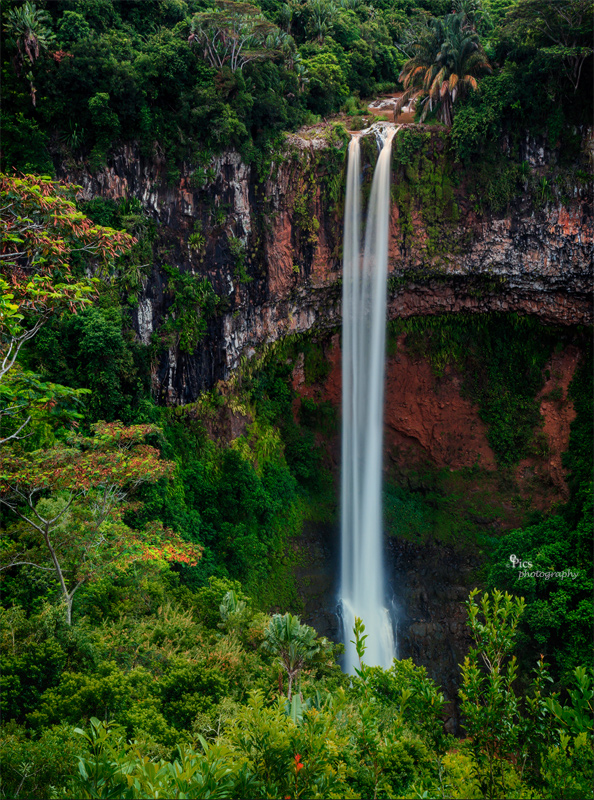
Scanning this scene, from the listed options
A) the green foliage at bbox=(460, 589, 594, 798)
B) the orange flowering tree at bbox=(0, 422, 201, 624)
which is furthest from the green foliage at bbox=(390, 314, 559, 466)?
the green foliage at bbox=(460, 589, 594, 798)

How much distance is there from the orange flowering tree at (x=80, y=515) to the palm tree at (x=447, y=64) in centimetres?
1377

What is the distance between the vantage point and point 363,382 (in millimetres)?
19312

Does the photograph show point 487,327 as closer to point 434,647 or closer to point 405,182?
point 405,182

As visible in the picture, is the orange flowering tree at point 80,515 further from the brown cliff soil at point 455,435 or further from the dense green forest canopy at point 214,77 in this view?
the brown cliff soil at point 455,435

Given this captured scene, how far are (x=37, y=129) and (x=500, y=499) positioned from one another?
17.6 meters

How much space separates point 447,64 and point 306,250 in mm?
6676

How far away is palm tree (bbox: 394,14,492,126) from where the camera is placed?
1681cm

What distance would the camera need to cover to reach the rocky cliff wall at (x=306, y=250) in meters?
16.7

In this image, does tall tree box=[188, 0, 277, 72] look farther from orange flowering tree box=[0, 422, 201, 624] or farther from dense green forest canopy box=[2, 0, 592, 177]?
orange flowering tree box=[0, 422, 201, 624]

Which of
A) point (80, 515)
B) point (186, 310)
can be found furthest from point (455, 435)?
point (80, 515)

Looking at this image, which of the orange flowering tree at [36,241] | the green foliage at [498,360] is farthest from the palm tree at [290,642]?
the green foliage at [498,360]

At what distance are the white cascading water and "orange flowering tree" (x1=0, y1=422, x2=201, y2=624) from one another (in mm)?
9477

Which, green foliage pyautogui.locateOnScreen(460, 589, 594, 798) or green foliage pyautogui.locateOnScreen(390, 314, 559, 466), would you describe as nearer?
green foliage pyautogui.locateOnScreen(460, 589, 594, 798)

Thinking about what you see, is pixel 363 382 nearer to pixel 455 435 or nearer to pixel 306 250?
pixel 455 435
